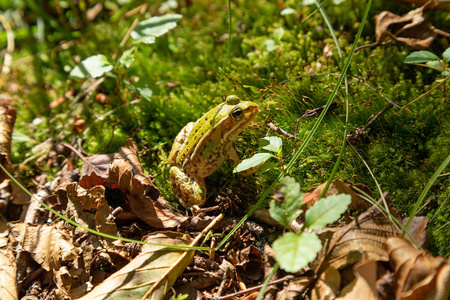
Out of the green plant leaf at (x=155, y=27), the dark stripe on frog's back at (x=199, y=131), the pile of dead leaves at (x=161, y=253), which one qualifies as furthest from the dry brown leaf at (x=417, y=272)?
the green plant leaf at (x=155, y=27)

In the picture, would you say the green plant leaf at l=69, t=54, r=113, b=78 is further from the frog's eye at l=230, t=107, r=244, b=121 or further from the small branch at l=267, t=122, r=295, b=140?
the small branch at l=267, t=122, r=295, b=140

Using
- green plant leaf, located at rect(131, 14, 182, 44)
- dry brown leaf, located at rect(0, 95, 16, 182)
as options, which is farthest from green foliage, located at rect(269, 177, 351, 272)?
Result: dry brown leaf, located at rect(0, 95, 16, 182)

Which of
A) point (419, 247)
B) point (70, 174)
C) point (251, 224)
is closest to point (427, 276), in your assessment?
point (419, 247)

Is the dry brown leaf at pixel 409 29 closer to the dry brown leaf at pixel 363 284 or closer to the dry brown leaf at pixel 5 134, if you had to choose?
the dry brown leaf at pixel 363 284

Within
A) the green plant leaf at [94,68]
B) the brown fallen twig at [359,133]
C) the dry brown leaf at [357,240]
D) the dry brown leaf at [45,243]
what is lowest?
the dry brown leaf at [357,240]

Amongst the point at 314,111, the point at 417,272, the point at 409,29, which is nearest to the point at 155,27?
the point at 314,111

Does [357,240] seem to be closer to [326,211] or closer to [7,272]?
[326,211]
